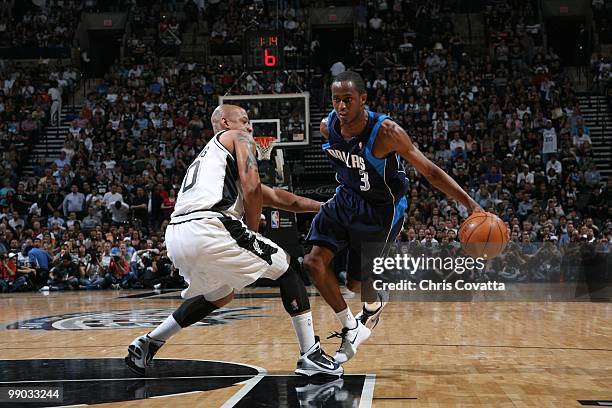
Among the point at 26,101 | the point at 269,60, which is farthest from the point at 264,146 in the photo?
the point at 26,101

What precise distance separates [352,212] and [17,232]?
503 inches

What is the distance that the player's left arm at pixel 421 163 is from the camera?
4.95 metres

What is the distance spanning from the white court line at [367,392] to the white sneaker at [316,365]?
0.19 m

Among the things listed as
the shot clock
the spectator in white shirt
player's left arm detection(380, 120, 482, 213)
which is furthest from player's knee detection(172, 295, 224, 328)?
the spectator in white shirt

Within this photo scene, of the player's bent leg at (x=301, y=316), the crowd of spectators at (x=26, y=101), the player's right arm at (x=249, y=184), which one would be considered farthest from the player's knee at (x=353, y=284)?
the crowd of spectators at (x=26, y=101)

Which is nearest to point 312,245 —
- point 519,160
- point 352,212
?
point 352,212

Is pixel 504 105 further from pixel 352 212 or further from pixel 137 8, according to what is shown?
pixel 352 212

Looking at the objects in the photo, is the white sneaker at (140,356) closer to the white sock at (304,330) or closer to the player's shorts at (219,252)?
the player's shorts at (219,252)

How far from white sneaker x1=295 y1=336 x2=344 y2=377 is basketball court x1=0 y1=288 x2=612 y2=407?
8 cm

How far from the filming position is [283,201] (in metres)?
5.13

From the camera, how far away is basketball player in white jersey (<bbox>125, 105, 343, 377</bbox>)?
179 inches

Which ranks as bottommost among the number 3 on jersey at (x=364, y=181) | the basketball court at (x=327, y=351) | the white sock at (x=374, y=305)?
the basketball court at (x=327, y=351)

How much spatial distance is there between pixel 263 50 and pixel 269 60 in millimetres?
227

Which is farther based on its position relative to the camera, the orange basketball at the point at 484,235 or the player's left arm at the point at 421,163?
the orange basketball at the point at 484,235
